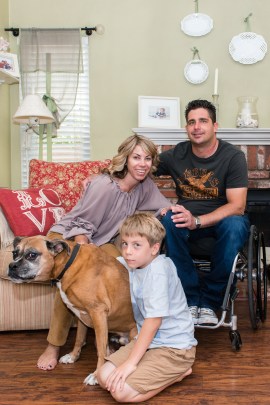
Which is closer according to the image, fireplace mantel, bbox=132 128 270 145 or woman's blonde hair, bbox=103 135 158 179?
woman's blonde hair, bbox=103 135 158 179

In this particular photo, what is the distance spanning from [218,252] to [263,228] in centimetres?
200

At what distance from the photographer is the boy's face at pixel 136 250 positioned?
6.17 feet

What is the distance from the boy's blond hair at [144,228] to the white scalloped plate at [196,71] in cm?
288

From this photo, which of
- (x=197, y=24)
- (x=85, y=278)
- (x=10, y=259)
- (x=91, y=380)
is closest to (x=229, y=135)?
(x=197, y=24)

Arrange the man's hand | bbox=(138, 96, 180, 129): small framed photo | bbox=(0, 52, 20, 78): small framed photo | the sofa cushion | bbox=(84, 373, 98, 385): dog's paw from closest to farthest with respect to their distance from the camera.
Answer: bbox=(84, 373, 98, 385): dog's paw < the man's hand < the sofa cushion < bbox=(0, 52, 20, 78): small framed photo < bbox=(138, 96, 180, 129): small framed photo

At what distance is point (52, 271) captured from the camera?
2.06m

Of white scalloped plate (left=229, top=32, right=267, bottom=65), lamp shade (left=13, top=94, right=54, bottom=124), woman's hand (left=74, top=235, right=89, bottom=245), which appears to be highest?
white scalloped plate (left=229, top=32, right=267, bottom=65)

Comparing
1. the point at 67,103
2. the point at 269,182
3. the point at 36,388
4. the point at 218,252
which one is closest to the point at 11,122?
the point at 67,103

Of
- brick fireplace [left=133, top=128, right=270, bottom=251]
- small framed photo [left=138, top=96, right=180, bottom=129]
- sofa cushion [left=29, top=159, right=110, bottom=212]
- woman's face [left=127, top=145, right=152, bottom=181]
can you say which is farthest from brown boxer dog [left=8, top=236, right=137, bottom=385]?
small framed photo [left=138, top=96, right=180, bottom=129]

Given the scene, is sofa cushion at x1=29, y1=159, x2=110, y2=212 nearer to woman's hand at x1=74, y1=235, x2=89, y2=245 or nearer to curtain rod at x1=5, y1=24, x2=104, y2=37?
woman's hand at x1=74, y1=235, x2=89, y2=245

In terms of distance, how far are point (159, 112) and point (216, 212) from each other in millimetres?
2157

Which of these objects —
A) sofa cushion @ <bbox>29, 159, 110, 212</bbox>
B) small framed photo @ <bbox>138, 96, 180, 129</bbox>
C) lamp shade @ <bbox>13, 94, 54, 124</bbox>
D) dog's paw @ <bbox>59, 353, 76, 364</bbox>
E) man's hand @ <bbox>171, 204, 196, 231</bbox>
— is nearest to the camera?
dog's paw @ <bbox>59, 353, 76, 364</bbox>

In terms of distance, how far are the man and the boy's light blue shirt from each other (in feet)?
1.38

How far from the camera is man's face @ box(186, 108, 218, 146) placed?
2.62 meters
